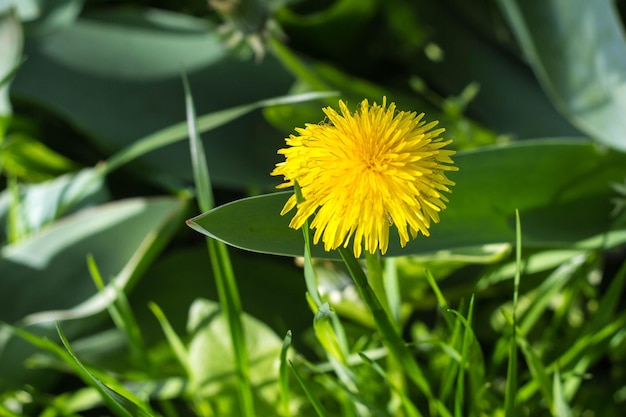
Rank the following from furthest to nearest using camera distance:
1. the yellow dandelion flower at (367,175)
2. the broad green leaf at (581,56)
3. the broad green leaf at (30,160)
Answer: the broad green leaf at (30,160)
the broad green leaf at (581,56)
the yellow dandelion flower at (367,175)

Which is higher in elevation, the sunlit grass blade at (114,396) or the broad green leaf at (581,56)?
the broad green leaf at (581,56)

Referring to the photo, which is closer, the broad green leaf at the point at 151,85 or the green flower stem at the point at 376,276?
the green flower stem at the point at 376,276

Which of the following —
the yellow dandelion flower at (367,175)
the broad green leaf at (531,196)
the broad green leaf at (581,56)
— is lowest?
the yellow dandelion flower at (367,175)

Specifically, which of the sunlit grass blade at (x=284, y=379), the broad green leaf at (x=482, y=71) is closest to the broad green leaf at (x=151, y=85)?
the broad green leaf at (x=482, y=71)

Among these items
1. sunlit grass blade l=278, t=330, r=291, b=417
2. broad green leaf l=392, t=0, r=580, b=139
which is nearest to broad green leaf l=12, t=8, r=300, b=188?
broad green leaf l=392, t=0, r=580, b=139

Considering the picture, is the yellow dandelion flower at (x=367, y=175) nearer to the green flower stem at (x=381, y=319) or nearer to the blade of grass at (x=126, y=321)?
the green flower stem at (x=381, y=319)

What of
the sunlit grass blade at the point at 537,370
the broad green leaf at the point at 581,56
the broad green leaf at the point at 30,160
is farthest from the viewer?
the broad green leaf at the point at 30,160

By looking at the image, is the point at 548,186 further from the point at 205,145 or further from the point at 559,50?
the point at 205,145
